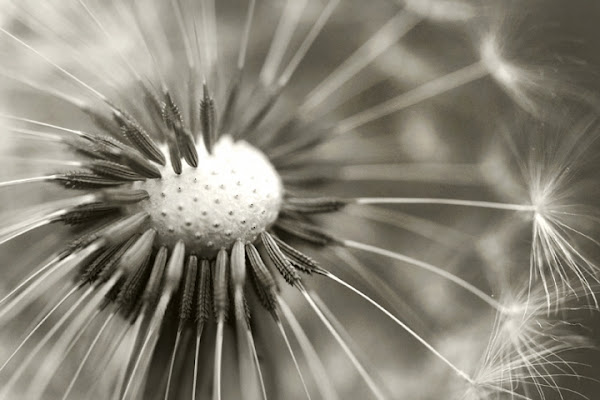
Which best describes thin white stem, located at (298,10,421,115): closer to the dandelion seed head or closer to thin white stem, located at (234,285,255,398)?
the dandelion seed head

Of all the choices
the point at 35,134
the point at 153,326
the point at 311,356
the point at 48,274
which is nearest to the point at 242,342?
the point at 311,356

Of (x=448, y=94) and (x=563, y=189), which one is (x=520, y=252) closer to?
(x=563, y=189)

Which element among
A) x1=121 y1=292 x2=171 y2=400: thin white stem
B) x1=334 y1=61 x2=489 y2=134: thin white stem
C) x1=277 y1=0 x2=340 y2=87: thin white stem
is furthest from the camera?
x1=277 y1=0 x2=340 y2=87: thin white stem

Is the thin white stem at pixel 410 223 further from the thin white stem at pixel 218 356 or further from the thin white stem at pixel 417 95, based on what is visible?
the thin white stem at pixel 218 356

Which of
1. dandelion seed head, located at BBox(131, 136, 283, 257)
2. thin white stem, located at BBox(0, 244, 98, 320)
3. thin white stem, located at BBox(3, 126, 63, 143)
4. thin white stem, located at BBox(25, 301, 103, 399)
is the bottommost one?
thin white stem, located at BBox(25, 301, 103, 399)

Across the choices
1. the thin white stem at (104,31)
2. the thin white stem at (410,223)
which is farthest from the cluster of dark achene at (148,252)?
the thin white stem at (410,223)

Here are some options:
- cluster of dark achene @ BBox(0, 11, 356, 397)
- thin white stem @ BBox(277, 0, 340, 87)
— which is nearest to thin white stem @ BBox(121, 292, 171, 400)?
cluster of dark achene @ BBox(0, 11, 356, 397)
